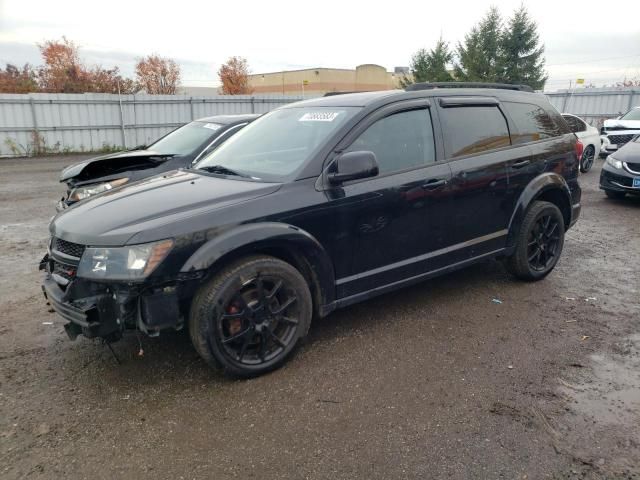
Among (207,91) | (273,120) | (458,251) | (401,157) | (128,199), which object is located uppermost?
(207,91)

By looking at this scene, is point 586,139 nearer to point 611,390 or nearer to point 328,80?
point 611,390

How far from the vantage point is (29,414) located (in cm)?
292

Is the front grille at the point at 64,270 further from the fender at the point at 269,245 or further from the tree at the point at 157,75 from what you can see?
the tree at the point at 157,75

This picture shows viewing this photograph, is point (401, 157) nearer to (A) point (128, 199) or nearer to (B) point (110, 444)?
(A) point (128, 199)

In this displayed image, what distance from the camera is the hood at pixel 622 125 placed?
14.5 metres

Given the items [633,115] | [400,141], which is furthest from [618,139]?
[400,141]

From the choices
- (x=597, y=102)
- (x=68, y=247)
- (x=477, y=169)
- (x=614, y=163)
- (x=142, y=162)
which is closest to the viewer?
(x=68, y=247)

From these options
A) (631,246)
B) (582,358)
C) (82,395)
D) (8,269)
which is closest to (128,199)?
(82,395)

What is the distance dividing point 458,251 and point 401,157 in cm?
101

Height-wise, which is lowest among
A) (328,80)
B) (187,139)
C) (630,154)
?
(630,154)

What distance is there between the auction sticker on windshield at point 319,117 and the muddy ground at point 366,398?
5.41ft

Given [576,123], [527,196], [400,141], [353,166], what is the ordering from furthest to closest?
[576,123]
[527,196]
[400,141]
[353,166]

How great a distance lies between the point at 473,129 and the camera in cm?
435

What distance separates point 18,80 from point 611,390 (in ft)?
94.6
